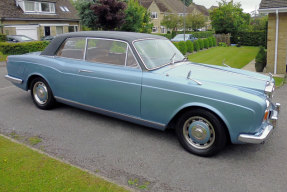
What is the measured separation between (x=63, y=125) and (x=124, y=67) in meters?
1.63

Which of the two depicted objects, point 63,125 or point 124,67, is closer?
point 124,67

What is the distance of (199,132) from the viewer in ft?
12.8

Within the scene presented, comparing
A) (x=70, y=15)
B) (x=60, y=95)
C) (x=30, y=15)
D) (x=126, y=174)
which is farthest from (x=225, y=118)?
(x=70, y=15)

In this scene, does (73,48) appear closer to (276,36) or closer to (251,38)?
(276,36)

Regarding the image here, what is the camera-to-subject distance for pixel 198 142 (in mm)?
3986

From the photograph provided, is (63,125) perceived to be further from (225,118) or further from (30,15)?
(30,15)

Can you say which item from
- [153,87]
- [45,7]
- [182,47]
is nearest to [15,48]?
[182,47]

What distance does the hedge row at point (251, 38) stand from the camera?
2592 cm

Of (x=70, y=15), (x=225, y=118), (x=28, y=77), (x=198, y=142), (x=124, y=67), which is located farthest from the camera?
(x=70, y=15)

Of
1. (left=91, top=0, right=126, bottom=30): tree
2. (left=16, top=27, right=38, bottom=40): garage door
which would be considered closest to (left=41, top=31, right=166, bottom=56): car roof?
(left=91, top=0, right=126, bottom=30): tree

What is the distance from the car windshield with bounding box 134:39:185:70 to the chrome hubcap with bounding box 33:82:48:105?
235 cm

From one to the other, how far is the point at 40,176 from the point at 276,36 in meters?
10.3

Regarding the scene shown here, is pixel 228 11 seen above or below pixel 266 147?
above

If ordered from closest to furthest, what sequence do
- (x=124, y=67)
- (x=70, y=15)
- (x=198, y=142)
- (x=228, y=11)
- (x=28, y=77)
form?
(x=198, y=142) < (x=124, y=67) < (x=28, y=77) < (x=228, y=11) < (x=70, y=15)
